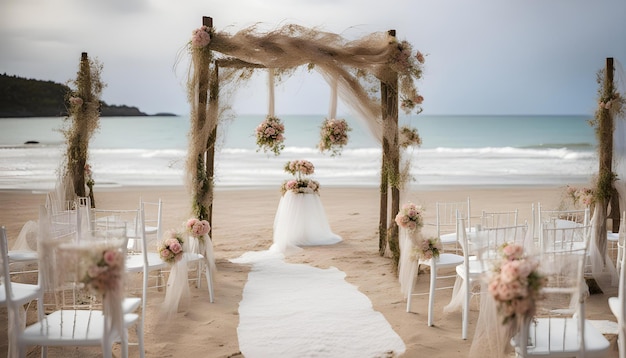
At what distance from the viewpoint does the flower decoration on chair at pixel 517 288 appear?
2.95 meters

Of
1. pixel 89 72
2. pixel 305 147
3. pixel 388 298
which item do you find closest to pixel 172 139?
pixel 305 147

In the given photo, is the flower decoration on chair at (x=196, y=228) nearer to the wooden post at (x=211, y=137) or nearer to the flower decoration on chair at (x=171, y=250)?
the flower decoration on chair at (x=171, y=250)

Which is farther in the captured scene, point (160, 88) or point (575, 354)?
point (160, 88)

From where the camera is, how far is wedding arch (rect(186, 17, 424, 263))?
6836 mm

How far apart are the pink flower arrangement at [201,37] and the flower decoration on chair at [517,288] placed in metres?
4.87

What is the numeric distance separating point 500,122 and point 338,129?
25.8 m

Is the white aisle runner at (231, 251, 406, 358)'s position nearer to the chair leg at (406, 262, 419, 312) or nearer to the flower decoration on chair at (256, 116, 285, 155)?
the chair leg at (406, 262, 419, 312)

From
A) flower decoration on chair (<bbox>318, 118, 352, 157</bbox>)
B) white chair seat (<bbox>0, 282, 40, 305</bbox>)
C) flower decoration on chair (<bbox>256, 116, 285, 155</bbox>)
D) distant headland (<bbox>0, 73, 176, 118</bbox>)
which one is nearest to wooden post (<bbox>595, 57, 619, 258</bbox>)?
flower decoration on chair (<bbox>318, 118, 352, 157</bbox>)

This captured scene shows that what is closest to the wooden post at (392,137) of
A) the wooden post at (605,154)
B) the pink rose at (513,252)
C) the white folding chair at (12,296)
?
the wooden post at (605,154)

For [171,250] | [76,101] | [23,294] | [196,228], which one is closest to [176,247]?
[171,250]

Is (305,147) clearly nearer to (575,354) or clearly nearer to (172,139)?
(172,139)

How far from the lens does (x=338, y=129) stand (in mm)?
8180

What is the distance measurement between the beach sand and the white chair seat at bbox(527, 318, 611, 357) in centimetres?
109

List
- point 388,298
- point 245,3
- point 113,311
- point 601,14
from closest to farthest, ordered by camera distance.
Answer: point 113,311 → point 388,298 → point 245,3 → point 601,14
